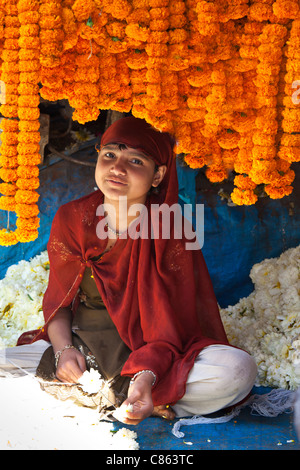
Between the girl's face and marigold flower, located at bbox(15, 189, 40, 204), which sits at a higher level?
the girl's face

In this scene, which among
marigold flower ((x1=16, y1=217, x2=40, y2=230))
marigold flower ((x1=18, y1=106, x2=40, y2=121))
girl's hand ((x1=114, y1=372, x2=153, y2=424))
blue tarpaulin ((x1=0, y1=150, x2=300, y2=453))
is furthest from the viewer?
blue tarpaulin ((x1=0, y1=150, x2=300, y2=453))

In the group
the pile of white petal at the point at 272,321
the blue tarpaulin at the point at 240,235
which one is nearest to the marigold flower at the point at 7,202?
the blue tarpaulin at the point at 240,235

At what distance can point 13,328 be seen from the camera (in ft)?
15.0

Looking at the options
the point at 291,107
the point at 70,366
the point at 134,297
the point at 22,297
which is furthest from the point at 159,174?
the point at 22,297

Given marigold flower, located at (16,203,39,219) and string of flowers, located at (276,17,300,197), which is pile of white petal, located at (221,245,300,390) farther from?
marigold flower, located at (16,203,39,219)

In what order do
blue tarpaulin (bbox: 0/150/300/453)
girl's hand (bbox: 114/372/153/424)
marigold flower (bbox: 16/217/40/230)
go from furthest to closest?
blue tarpaulin (bbox: 0/150/300/453) < marigold flower (bbox: 16/217/40/230) < girl's hand (bbox: 114/372/153/424)

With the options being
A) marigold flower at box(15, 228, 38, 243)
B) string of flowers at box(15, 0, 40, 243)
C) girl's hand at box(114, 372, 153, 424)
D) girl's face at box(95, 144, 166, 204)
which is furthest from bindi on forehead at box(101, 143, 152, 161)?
girl's hand at box(114, 372, 153, 424)

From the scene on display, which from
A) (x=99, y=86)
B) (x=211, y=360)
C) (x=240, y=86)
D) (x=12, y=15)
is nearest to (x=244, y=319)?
(x=211, y=360)

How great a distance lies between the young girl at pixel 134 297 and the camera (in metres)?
3.34

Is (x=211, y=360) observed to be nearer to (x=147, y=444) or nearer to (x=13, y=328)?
(x=147, y=444)

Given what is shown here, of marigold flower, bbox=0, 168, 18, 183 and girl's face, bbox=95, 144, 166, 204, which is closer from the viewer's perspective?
marigold flower, bbox=0, 168, 18, 183

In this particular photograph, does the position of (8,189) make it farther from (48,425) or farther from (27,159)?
(48,425)

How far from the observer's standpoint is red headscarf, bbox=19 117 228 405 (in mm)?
3480

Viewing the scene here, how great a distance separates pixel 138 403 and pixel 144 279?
802 millimetres
